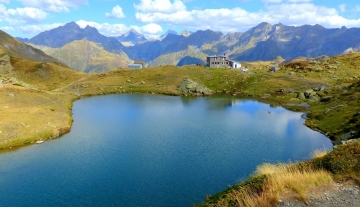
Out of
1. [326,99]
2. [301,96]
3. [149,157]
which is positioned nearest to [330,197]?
[149,157]

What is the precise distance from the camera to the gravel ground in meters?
21.2

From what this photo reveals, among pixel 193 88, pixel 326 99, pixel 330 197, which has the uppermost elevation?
pixel 193 88

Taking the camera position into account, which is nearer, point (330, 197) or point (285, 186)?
point (330, 197)

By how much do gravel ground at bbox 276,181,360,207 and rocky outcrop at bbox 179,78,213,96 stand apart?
5266 inches

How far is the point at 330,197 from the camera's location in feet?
71.4

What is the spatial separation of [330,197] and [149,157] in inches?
1680

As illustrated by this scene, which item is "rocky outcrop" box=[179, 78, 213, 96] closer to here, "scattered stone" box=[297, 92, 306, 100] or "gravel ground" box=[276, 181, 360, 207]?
"scattered stone" box=[297, 92, 306, 100]

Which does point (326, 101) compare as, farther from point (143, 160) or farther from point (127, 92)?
point (127, 92)

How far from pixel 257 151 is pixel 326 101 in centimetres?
6830

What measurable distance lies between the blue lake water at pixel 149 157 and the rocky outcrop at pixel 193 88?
51851 millimetres

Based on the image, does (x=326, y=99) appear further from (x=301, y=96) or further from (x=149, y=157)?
(x=149, y=157)

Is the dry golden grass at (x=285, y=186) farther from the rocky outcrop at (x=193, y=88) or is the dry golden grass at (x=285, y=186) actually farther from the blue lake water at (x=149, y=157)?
the rocky outcrop at (x=193, y=88)

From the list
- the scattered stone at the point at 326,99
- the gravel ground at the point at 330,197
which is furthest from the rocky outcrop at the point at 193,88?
the gravel ground at the point at 330,197

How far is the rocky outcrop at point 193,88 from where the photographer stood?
15762 centimetres
